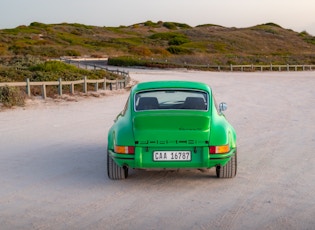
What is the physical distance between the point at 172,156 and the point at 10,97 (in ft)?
43.0

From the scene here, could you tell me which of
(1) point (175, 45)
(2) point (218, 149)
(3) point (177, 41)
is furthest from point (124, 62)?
(2) point (218, 149)

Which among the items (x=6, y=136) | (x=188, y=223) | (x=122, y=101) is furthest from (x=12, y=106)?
(x=188, y=223)

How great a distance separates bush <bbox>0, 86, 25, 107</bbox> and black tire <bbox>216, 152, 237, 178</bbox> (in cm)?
1264

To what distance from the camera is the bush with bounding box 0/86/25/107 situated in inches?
733

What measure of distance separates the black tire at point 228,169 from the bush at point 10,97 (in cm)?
1264

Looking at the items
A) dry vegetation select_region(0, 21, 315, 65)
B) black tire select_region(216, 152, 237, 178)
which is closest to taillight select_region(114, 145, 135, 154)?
black tire select_region(216, 152, 237, 178)

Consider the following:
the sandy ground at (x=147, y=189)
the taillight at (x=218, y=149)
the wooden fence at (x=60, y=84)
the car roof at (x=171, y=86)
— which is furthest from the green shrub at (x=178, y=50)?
the taillight at (x=218, y=149)

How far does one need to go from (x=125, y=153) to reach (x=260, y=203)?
189cm

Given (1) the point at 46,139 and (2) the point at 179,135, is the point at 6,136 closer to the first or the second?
(1) the point at 46,139

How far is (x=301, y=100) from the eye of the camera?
22.5 m

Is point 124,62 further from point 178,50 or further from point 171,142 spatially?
point 171,142

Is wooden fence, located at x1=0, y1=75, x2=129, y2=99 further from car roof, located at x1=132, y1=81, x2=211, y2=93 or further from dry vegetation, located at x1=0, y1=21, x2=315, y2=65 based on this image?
dry vegetation, located at x1=0, y1=21, x2=315, y2=65

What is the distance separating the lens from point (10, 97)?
61.2 ft

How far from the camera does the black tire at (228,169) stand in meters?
7.45
